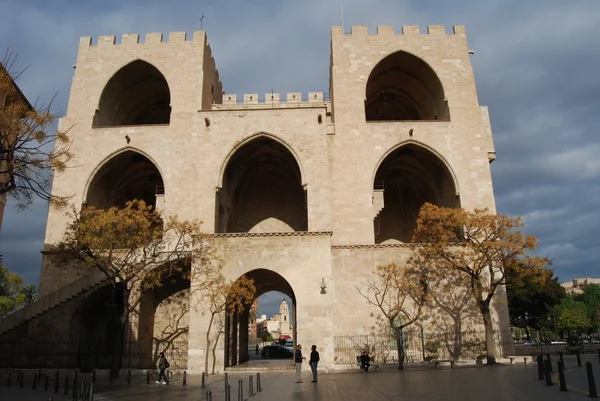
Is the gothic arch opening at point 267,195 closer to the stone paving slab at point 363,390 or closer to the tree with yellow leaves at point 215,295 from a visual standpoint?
the tree with yellow leaves at point 215,295

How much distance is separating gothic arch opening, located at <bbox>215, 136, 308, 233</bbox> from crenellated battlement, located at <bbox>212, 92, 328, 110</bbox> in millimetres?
5161

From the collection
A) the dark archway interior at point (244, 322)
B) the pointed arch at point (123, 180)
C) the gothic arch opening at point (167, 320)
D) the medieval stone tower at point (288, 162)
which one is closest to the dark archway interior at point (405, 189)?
the medieval stone tower at point (288, 162)

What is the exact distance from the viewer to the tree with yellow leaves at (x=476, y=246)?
18906 mm

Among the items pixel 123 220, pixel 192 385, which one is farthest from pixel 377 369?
pixel 123 220

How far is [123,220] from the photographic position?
18.6m

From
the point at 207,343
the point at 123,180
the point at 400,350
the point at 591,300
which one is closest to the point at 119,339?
the point at 207,343

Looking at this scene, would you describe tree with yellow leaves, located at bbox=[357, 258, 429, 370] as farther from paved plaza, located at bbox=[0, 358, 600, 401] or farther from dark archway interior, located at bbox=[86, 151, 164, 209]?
dark archway interior, located at bbox=[86, 151, 164, 209]

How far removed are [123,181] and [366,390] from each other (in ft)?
67.5

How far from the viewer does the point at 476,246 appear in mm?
19219

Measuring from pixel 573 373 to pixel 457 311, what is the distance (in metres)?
7.84

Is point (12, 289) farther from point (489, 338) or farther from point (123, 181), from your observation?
point (489, 338)

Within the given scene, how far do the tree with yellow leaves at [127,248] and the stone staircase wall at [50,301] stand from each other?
108 centimetres

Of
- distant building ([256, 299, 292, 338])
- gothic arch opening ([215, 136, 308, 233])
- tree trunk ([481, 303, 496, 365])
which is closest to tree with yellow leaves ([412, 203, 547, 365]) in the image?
tree trunk ([481, 303, 496, 365])

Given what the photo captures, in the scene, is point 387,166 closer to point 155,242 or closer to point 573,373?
point 155,242
